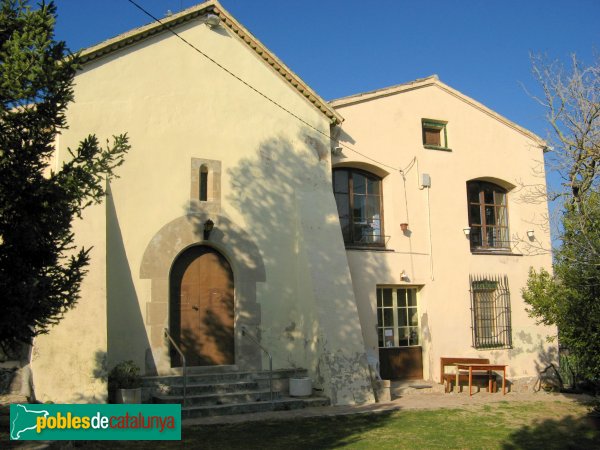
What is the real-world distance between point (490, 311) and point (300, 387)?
6.53 meters

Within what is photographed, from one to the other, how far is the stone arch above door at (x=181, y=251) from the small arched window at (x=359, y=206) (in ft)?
9.68

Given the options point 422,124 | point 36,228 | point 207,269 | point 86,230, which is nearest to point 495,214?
A: point 422,124

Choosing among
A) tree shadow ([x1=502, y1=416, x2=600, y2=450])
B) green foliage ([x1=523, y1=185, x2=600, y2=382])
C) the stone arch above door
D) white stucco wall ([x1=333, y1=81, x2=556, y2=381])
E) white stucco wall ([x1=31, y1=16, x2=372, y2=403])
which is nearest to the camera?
tree shadow ([x1=502, y1=416, x2=600, y2=450])

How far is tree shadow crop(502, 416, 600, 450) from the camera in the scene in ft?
30.2

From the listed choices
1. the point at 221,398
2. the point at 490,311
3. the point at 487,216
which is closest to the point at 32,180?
the point at 221,398

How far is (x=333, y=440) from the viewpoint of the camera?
359 inches

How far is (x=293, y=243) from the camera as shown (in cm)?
1365

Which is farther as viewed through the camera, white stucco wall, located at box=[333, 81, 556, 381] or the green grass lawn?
white stucco wall, located at box=[333, 81, 556, 381]

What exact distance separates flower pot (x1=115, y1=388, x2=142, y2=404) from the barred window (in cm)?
886

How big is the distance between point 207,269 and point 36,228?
7.12 meters

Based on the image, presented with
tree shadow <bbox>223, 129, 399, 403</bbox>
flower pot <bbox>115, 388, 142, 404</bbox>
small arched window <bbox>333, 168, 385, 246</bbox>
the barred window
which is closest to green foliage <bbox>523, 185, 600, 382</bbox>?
tree shadow <bbox>223, 129, 399, 403</bbox>

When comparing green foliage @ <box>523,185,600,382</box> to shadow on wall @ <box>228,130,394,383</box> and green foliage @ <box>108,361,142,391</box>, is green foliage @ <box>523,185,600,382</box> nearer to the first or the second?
shadow on wall @ <box>228,130,394,383</box>

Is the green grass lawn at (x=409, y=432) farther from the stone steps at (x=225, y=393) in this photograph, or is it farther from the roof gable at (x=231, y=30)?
the roof gable at (x=231, y=30)

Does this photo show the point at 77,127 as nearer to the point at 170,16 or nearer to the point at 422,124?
the point at 170,16
